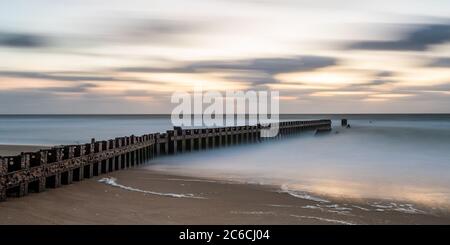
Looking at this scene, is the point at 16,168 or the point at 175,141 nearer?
the point at 16,168

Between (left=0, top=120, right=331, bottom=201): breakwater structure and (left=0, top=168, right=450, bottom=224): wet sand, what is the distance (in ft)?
1.07

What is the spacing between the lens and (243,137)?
3606 centimetres

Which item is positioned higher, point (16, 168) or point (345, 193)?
point (16, 168)

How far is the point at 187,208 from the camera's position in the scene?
9.22m

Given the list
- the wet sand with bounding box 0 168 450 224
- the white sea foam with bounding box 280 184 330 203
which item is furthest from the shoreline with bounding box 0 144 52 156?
the white sea foam with bounding box 280 184 330 203

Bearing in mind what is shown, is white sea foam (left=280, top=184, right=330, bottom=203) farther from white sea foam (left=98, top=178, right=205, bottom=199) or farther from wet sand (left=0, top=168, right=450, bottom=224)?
white sea foam (left=98, top=178, right=205, bottom=199)

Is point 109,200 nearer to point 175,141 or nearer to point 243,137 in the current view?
point 175,141

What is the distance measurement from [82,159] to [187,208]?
4728 mm

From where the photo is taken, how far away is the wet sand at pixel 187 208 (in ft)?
26.8

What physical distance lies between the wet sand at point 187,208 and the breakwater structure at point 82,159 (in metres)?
0.33

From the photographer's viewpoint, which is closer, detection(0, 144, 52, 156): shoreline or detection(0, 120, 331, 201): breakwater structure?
detection(0, 120, 331, 201): breakwater structure

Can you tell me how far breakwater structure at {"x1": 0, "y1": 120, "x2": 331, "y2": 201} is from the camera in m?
9.45
